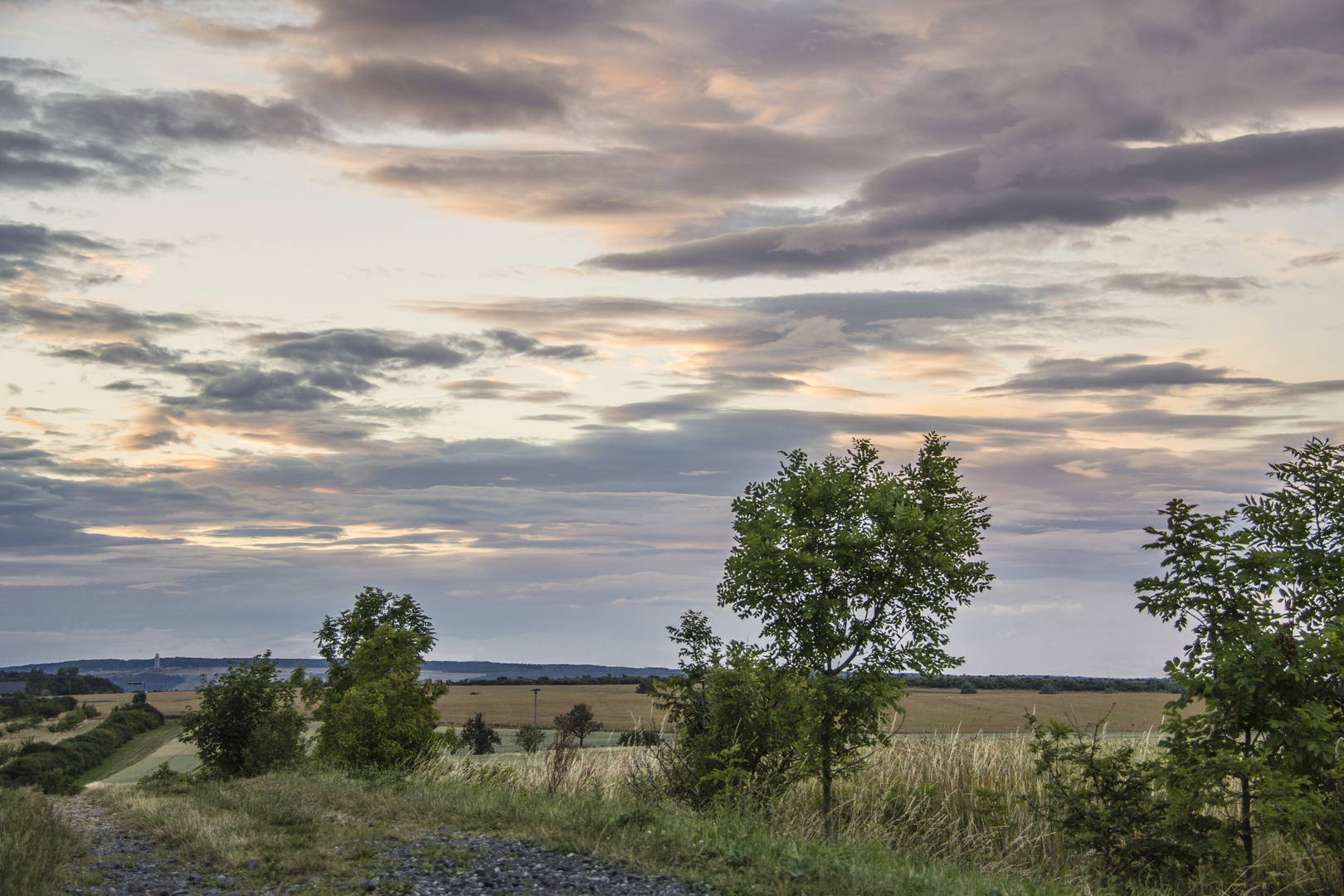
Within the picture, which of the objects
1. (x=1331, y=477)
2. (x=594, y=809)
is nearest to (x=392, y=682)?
(x=594, y=809)

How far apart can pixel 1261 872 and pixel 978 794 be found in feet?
14.2

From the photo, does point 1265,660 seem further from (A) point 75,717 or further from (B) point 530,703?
(A) point 75,717

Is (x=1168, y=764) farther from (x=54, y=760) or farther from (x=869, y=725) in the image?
(x=54, y=760)

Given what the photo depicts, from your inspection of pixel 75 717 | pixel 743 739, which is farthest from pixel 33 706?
pixel 743 739

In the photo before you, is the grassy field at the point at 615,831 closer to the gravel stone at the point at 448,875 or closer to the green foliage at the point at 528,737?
the gravel stone at the point at 448,875

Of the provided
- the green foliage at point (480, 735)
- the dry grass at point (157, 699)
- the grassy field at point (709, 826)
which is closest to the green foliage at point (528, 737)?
the green foliage at point (480, 735)

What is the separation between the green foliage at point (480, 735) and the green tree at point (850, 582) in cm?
4838

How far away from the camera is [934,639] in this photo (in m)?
13.4

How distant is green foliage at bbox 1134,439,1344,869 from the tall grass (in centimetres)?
1064

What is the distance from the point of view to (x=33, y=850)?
28.5ft

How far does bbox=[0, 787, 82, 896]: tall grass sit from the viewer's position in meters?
7.46

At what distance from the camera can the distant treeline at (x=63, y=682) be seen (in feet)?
504

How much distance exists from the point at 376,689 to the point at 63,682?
17543 centimetres

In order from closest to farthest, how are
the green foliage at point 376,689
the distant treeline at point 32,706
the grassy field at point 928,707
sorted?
the grassy field at point 928,707 < the green foliage at point 376,689 < the distant treeline at point 32,706
